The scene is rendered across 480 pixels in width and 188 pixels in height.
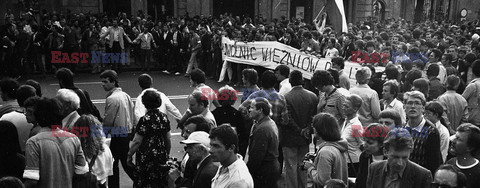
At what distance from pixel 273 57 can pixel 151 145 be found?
8682 millimetres

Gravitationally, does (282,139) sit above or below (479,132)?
below

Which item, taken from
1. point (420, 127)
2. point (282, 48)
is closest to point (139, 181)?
point (420, 127)

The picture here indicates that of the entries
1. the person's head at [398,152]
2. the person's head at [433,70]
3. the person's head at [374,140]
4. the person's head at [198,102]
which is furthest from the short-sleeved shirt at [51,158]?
the person's head at [433,70]

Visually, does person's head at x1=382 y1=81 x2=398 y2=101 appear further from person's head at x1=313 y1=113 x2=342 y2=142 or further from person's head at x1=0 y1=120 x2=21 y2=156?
person's head at x1=0 y1=120 x2=21 y2=156

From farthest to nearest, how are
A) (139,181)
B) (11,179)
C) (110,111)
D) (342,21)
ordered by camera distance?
1. (342,21)
2. (110,111)
3. (139,181)
4. (11,179)

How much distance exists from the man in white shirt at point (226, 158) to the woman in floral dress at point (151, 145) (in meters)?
1.85

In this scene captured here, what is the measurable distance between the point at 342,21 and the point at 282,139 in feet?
22.8

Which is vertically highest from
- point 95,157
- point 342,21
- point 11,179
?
point 342,21

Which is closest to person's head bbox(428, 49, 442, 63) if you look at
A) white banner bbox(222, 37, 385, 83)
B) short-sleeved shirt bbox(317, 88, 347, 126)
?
white banner bbox(222, 37, 385, 83)

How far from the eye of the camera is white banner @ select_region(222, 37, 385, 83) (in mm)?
12289

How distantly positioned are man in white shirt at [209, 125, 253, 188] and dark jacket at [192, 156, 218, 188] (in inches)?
4.1

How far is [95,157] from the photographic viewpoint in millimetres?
5645

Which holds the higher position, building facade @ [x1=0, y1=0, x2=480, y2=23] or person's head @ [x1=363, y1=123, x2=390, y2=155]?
building facade @ [x1=0, y1=0, x2=480, y2=23]

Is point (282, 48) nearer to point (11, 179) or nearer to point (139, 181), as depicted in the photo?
point (139, 181)
